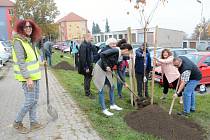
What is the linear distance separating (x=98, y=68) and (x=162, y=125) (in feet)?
6.49

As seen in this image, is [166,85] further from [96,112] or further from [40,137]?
[40,137]

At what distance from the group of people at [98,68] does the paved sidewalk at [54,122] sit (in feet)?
0.86

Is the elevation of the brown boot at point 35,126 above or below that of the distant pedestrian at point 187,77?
below

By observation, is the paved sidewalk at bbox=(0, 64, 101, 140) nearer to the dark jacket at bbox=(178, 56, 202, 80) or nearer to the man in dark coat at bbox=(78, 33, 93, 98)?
the man in dark coat at bbox=(78, 33, 93, 98)

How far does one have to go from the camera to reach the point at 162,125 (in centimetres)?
616

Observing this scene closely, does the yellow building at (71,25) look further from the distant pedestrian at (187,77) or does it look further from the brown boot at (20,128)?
the brown boot at (20,128)

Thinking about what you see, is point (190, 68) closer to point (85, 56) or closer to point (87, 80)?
point (85, 56)

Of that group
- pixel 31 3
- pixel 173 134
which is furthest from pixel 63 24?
pixel 173 134

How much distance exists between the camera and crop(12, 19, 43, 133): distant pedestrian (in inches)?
219

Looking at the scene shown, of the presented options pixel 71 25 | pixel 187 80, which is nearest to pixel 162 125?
pixel 187 80

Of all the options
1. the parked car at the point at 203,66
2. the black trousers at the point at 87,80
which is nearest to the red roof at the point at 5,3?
the parked car at the point at 203,66

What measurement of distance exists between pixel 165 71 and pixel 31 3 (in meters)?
36.8

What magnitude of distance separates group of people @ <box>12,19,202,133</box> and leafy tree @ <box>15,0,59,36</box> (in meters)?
34.8

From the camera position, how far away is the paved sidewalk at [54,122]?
560cm
